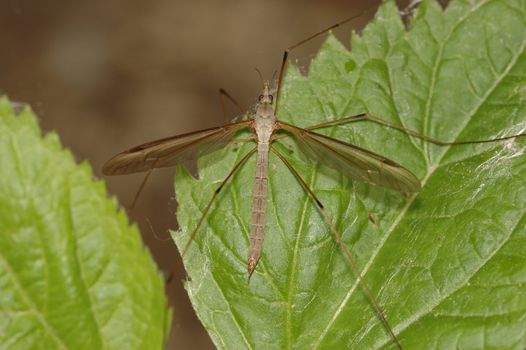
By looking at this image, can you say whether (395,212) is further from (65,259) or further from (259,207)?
(65,259)

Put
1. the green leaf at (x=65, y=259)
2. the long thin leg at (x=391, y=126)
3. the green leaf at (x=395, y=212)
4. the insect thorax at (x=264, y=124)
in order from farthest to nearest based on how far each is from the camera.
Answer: the insect thorax at (x=264, y=124) → the long thin leg at (x=391, y=126) → the green leaf at (x=395, y=212) → the green leaf at (x=65, y=259)

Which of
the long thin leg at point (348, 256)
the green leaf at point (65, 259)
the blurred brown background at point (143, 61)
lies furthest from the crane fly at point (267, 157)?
the blurred brown background at point (143, 61)

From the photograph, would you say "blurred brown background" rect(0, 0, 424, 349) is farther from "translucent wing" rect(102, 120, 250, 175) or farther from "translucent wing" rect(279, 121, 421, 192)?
"translucent wing" rect(279, 121, 421, 192)

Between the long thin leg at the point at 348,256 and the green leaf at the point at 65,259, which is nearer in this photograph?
the green leaf at the point at 65,259

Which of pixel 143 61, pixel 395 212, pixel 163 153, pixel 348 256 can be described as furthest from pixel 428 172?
pixel 143 61

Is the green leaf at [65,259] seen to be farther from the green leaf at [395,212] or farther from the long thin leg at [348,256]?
the long thin leg at [348,256]

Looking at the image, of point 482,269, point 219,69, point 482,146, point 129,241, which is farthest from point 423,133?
point 219,69

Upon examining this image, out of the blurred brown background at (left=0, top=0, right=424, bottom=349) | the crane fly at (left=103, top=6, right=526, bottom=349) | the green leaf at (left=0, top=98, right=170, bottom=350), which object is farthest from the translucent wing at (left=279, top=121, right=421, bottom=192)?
the blurred brown background at (left=0, top=0, right=424, bottom=349)

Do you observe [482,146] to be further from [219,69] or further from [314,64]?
[219,69]
